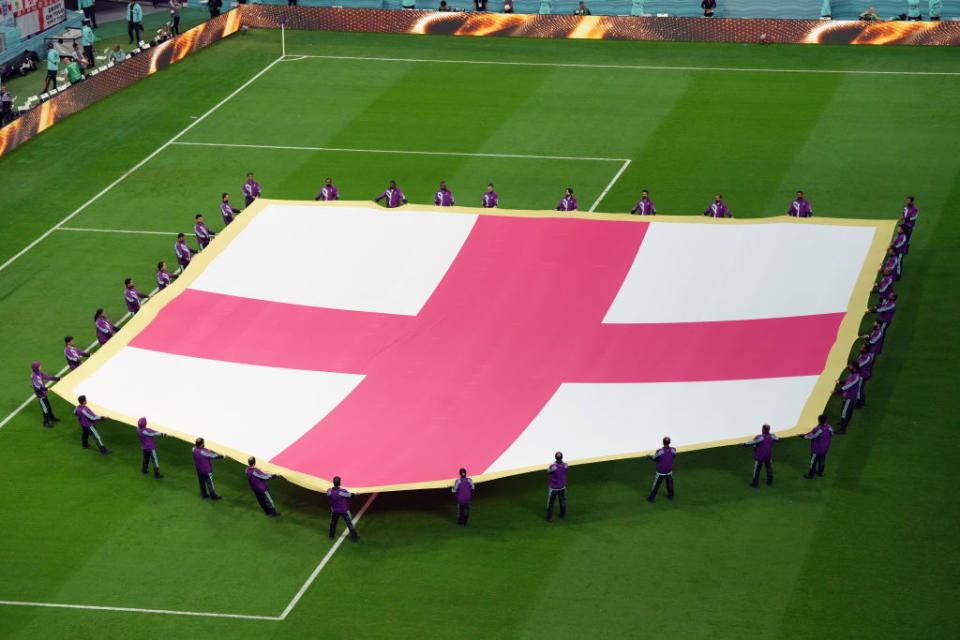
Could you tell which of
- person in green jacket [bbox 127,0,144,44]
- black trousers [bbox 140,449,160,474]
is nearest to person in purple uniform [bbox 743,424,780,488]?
black trousers [bbox 140,449,160,474]

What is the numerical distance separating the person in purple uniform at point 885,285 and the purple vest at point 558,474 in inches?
351

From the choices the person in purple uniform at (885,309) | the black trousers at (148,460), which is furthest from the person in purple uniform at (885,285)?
the black trousers at (148,460)

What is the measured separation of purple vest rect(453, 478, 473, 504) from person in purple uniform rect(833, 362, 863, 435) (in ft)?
24.3

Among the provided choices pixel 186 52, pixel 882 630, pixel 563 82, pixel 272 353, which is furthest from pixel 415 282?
pixel 186 52

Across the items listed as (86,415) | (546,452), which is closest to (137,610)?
(86,415)

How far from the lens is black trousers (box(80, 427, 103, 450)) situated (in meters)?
25.3

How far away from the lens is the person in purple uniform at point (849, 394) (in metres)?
24.9

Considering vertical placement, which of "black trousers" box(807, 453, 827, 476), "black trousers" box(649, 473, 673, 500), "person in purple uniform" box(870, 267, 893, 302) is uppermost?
"person in purple uniform" box(870, 267, 893, 302)

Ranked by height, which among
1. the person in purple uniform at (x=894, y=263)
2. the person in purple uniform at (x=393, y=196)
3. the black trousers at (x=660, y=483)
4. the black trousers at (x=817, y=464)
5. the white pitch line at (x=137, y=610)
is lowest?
the white pitch line at (x=137, y=610)

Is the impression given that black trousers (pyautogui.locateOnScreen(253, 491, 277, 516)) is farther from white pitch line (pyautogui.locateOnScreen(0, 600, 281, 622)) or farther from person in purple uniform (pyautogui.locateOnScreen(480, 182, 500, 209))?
person in purple uniform (pyautogui.locateOnScreen(480, 182, 500, 209))

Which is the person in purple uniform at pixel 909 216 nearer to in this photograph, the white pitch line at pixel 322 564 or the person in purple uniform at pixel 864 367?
the person in purple uniform at pixel 864 367

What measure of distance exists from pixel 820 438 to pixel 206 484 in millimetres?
10843

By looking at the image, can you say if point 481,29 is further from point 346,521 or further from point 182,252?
point 346,521

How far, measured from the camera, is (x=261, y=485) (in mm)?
22984
